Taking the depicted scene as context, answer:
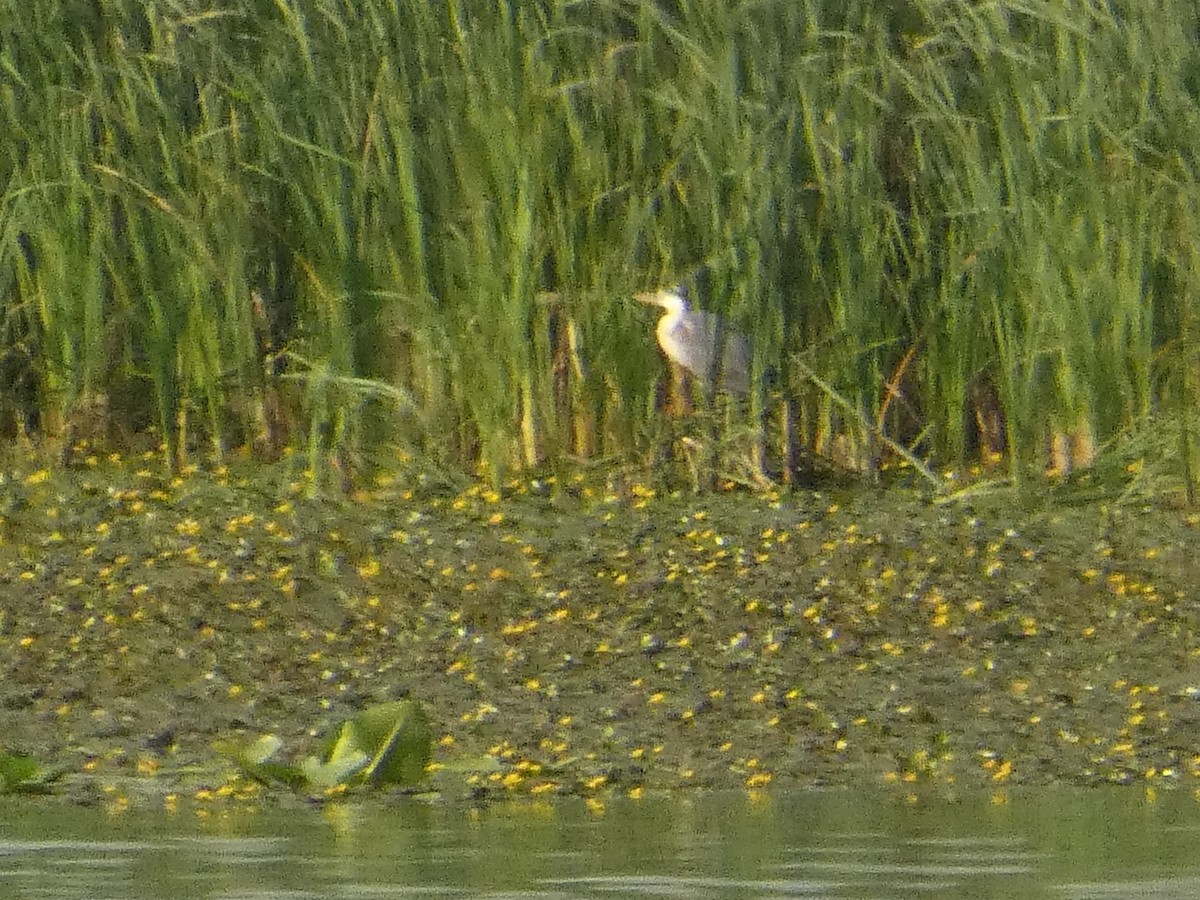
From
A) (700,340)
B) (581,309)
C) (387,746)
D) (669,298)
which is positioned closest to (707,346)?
(700,340)

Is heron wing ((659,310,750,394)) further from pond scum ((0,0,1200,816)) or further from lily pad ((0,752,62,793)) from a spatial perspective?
lily pad ((0,752,62,793))

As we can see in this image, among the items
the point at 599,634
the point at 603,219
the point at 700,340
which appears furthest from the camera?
the point at 603,219

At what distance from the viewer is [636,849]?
4.98 m

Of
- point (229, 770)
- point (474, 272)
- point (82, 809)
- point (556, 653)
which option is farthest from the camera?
point (474, 272)

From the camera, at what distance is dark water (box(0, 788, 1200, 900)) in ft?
14.9

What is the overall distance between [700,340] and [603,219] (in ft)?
1.71

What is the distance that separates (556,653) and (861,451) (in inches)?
73.0

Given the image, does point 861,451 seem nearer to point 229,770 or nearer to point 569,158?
point 569,158

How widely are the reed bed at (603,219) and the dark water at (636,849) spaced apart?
262 cm

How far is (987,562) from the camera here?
7.46 meters

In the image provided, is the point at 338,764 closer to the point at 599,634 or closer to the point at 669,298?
the point at 599,634

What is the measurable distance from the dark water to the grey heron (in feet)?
8.09

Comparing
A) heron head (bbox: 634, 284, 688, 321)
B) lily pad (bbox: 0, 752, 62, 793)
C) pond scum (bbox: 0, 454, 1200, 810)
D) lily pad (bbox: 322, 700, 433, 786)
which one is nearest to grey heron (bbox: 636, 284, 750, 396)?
heron head (bbox: 634, 284, 688, 321)

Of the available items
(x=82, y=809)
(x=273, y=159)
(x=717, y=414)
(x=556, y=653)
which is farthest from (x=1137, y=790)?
(x=273, y=159)
